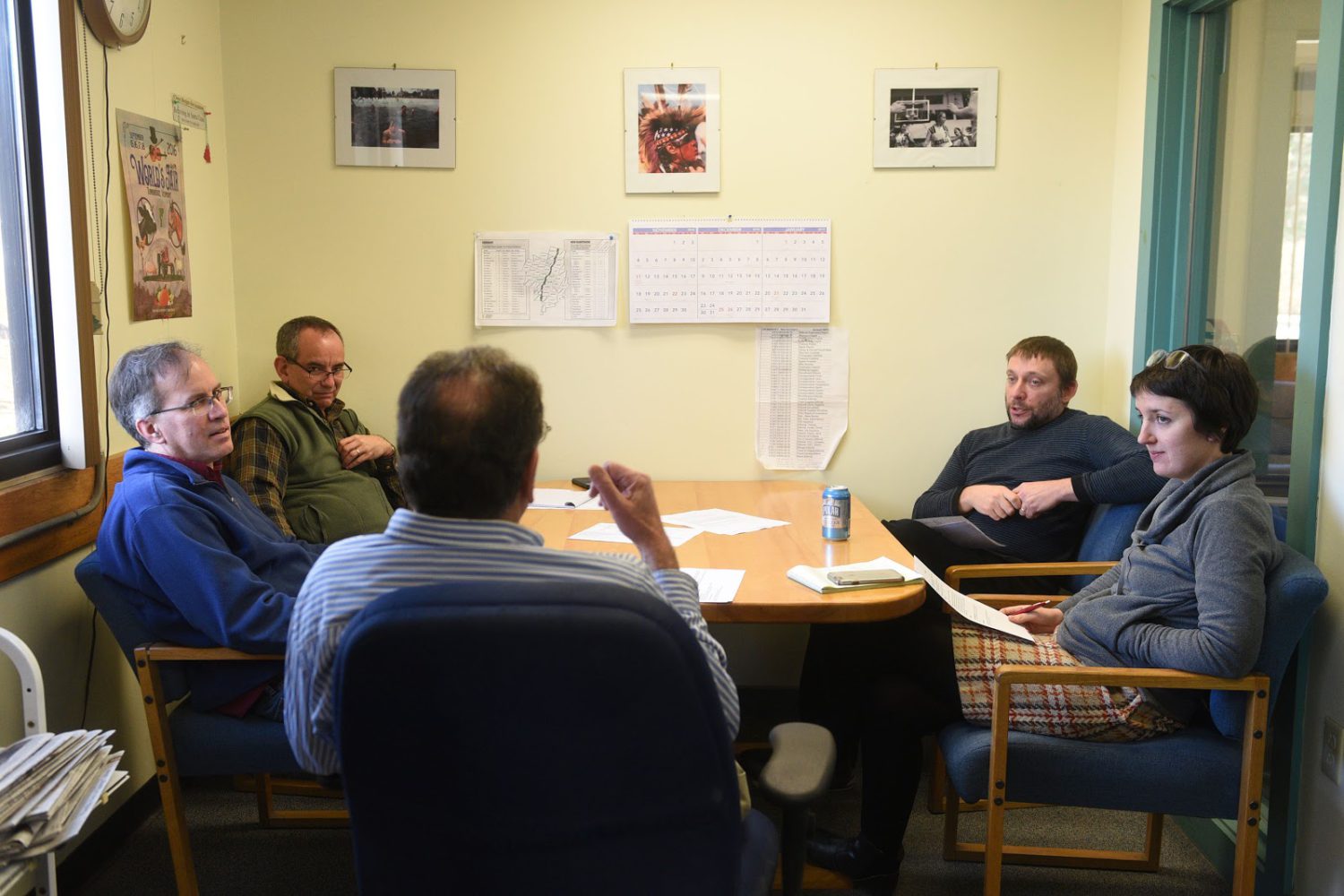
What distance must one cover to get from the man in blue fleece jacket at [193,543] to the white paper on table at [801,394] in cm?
164

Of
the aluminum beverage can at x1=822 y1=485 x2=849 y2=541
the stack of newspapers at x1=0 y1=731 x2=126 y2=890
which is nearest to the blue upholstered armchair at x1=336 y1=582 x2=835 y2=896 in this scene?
the stack of newspapers at x1=0 y1=731 x2=126 y2=890

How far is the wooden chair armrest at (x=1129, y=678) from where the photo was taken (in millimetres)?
1978

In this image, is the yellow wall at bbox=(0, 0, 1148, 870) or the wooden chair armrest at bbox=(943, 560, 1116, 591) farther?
the yellow wall at bbox=(0, 0, 1148, 870)

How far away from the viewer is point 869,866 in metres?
2.41

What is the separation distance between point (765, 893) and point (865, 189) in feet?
8.03

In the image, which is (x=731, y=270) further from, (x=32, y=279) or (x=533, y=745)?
(x=533, y=745)

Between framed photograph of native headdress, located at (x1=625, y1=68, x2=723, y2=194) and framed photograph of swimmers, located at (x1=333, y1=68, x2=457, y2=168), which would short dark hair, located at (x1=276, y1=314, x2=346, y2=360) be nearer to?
framed photograph of swimmers, located at (x1=333, y1=68, x2=457, y2=168)

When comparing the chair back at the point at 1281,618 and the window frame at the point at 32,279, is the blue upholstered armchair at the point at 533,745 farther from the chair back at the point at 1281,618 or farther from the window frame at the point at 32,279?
the window frame at the point at 32,279

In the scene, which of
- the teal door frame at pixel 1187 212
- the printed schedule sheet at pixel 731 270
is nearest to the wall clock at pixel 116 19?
the printed schedule sheet at pixel 731 270

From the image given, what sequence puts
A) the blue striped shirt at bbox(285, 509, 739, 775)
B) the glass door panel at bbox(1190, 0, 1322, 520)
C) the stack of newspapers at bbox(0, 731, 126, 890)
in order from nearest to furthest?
the blue striped shirt at bbox(285, 509, 739, 775) → the stack of newspapers at bbox(0, 731, 126, 890) → the glass door panel at bbox(1190, 0, 1322, 520)

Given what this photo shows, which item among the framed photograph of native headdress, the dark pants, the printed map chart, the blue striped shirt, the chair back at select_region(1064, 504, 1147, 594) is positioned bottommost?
the dark pants

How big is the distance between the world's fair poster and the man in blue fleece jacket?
26.0 inches

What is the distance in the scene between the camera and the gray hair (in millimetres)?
2258

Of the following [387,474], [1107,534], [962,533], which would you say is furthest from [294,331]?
[1107,534]
